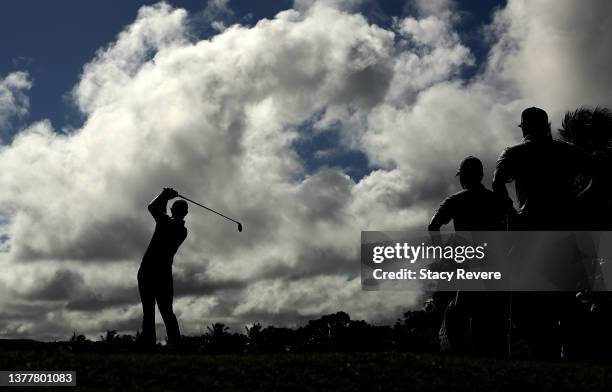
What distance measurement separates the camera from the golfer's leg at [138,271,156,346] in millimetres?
12914

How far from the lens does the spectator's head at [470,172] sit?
11.4 metres

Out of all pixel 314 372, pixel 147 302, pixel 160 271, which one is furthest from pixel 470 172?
pixel 147 302

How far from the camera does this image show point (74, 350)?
37.5ft

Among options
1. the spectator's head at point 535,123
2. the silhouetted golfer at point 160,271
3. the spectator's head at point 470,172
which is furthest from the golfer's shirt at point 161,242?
the spectator's head at point 535,123

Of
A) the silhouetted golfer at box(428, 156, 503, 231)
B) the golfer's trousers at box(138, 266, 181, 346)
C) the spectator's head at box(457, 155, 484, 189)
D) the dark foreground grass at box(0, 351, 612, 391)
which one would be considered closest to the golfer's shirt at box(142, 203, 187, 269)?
the golfer's trousers at box(138, 266, 181, 346)

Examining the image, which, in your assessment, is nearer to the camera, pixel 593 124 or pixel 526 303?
pixel 526 303

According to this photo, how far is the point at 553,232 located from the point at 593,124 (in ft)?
73.1

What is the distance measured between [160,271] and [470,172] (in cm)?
580

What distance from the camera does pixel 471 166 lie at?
37.3ft

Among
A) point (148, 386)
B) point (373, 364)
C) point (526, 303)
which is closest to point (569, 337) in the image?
point (526, 303)

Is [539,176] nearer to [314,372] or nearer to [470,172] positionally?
[470,172]

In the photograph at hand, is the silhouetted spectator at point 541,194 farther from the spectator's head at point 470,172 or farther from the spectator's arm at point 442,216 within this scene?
the spectator's arm at point 442,216

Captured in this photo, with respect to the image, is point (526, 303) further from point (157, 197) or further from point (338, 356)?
point (157, 197)

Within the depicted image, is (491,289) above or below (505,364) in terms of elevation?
above
